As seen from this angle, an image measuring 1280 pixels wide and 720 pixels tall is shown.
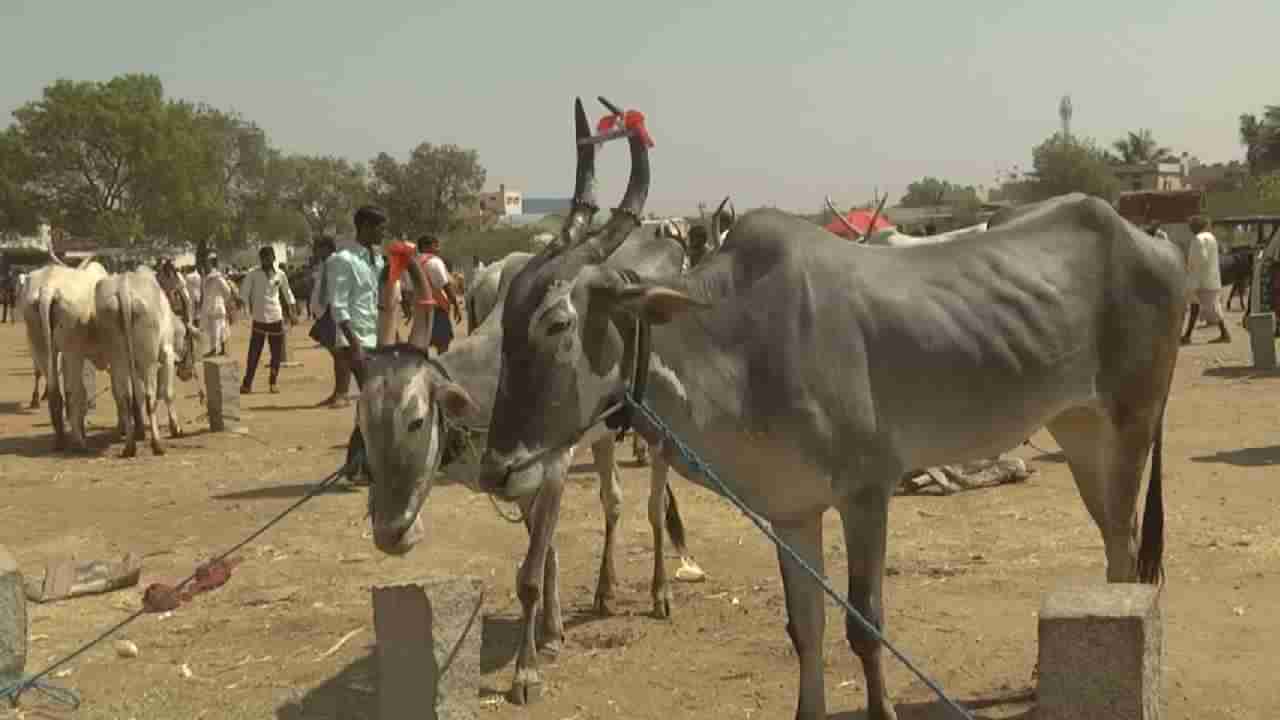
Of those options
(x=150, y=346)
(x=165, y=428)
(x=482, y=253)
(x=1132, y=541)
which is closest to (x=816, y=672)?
(x=1132, y=541)

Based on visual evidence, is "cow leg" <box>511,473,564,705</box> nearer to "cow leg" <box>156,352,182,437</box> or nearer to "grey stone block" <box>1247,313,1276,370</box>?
"cow leg" <box>156,352,182,437</box>

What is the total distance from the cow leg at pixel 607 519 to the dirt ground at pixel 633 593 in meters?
0.13

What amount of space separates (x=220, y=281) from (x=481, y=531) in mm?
11697

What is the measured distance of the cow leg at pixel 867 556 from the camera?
14.8ft

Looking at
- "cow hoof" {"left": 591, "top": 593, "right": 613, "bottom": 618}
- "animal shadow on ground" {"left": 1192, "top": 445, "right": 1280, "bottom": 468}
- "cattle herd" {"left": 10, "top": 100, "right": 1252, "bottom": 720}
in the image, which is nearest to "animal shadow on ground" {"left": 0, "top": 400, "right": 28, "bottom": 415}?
"cow hoof" {"left": 591, "top": 593, "right": 613, "bottom": 618}

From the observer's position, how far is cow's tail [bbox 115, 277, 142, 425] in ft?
39.9

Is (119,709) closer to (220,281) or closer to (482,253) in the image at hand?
(220,281)

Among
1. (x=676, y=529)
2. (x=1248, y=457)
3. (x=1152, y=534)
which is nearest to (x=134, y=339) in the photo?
(x=676, y=529)

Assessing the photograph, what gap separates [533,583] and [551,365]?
196 centimetres

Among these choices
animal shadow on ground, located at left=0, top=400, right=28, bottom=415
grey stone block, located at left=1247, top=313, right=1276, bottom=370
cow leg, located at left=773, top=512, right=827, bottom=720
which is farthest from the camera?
animal shadow on ground, located at left=0, top=400, right=28, bottom=415

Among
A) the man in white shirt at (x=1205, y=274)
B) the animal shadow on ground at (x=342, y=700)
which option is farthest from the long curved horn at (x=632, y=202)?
the man in white shirt at (x=1205, y=274)

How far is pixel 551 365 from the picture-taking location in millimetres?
4016

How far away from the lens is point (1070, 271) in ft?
17.2

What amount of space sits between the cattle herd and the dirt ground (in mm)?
599
